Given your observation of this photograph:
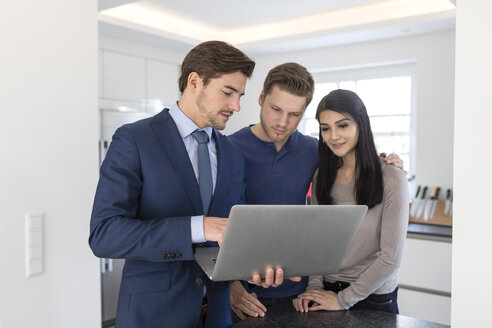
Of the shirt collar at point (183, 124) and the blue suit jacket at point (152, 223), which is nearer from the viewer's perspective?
the blue suit jacket at point (152, 223)

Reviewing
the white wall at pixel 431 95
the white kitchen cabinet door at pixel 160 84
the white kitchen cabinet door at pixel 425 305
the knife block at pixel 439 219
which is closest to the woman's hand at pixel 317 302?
the white kitchen cabinet door at pixel 425 305

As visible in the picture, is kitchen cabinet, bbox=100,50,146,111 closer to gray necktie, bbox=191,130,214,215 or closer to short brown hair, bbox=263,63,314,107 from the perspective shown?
short brown hair, bbox=263,63,314,107

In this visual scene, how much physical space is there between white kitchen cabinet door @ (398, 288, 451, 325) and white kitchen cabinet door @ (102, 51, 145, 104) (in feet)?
10.2

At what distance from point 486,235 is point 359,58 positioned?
4038 millimetres

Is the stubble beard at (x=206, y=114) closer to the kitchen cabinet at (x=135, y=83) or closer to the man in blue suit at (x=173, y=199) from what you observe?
the man in blue suit at (x=173, y=199)

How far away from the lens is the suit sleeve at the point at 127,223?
121 centimetres

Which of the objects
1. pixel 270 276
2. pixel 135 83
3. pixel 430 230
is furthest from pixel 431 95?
pixel 270 276

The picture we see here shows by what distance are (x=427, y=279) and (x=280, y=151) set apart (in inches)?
85.1

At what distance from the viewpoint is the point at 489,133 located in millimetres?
627

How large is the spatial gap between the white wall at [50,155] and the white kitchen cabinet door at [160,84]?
9.34 feet

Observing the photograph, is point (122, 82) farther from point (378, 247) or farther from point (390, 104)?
point (378, 247)

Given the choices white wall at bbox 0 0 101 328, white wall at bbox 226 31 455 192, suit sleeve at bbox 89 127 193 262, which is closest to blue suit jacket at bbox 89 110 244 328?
suit sleeve at bbox 89 127 193 262

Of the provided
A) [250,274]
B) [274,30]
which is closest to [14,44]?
[250,274]

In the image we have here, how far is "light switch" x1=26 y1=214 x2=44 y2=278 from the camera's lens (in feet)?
5.19
